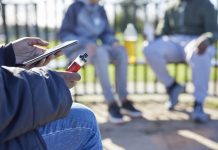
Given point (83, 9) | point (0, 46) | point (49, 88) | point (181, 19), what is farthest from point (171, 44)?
point (49, 88)

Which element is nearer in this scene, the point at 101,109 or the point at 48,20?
the point at 101,109

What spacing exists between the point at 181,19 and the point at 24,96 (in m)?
3.71

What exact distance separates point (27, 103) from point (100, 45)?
3220 millimetres

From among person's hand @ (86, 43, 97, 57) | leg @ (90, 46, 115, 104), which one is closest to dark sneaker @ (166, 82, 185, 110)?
leg @ (90, 46, 115, 104)

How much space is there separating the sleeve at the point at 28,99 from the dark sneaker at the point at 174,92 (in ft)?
11.0

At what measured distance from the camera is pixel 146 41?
5234 millimetres

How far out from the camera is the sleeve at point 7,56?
2.35 m

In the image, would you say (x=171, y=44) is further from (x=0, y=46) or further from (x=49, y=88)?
(x=49, y=88)

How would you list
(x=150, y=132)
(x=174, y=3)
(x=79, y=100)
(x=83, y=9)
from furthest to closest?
(x=79, y=100) → (x=174, y=3) → (x=83, y=9) → (x=150, y=132)

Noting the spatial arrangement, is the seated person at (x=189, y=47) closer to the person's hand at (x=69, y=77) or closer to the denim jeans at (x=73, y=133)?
the denim jeans at (x=73, y=133)

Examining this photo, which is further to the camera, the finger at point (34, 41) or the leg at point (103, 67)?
the leg at point (103, 67)

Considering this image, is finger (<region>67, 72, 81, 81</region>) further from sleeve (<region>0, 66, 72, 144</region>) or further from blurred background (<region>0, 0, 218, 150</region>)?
blurred background (<region>0, 0, 218, 150</region>)

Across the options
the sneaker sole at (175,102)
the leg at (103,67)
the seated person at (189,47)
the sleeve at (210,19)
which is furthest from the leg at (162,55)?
the leg at (103,67)

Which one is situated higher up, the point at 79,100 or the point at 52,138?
the point at 52,138
